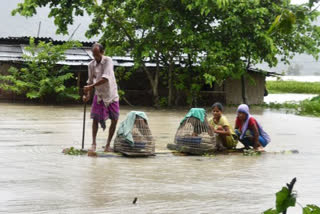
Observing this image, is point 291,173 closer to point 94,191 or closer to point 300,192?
point 300,192

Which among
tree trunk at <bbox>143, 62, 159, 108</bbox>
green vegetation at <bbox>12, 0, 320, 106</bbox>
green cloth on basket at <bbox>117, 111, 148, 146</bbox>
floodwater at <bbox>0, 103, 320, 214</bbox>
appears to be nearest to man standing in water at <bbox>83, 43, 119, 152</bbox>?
green cloth on basket at <bbox>117, 111, 148, 146</bbox>

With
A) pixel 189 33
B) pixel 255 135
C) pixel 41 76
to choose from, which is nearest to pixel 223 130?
pixel 255 135

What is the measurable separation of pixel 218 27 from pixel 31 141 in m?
10.9

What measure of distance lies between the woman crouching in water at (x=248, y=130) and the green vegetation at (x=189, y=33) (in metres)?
8.71

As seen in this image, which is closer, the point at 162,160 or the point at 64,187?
the point at 64,187

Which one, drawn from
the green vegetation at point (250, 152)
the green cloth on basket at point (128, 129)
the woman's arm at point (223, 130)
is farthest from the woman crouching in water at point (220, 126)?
the green cloth on basket at point (128, 129)

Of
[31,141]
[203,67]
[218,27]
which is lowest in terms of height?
[31,141]

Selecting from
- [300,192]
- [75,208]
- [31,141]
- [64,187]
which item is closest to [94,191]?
[64,187]

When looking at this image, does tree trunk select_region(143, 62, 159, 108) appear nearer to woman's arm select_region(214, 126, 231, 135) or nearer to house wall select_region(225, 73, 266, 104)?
house wall select_region(225, 73, 266, 104)

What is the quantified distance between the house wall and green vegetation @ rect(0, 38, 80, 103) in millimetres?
6578

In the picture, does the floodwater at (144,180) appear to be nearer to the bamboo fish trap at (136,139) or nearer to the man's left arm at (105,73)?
the bamboo fish trap at (136,139)

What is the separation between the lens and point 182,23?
1850 cm

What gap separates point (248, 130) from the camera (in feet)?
28.4

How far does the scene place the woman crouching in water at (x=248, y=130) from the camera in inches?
333
